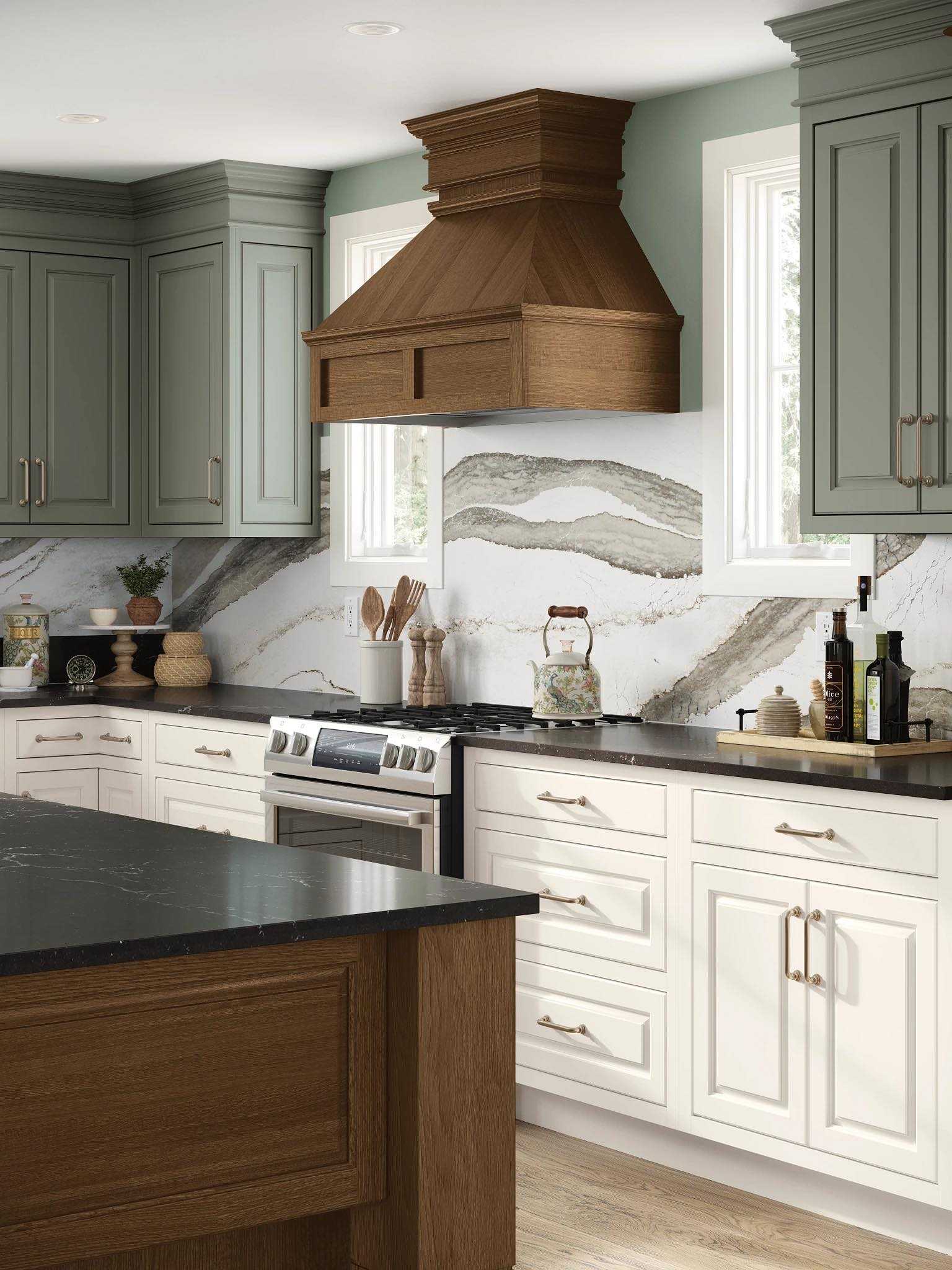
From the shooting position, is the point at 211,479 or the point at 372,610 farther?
the point at 211,479

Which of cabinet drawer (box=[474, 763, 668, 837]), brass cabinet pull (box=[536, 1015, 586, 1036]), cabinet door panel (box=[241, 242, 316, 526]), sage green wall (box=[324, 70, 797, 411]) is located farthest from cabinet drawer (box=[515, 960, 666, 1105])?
cabinet door panel (box=[241, 242, 316, 526])

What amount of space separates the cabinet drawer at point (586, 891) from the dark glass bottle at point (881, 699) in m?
0.54

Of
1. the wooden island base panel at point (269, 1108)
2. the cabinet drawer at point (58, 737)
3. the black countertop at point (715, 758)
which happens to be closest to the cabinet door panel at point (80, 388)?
the cabinet drawer at point (58, 737)

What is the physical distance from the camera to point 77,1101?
1.87 m

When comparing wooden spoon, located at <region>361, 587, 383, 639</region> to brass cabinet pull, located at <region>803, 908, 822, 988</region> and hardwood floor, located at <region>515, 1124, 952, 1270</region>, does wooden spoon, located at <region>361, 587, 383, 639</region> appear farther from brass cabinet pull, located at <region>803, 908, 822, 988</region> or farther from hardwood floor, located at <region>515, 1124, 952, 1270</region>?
brass cabinet pull, located at <region>803, 908, 822, 988</region>

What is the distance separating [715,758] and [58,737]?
254 cm

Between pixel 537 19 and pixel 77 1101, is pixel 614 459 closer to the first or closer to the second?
pixel 537 19

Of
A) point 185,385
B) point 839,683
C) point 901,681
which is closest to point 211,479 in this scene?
point 185,385

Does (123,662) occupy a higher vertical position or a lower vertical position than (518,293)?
lower

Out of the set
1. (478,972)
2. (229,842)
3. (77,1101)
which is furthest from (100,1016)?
(229,842)

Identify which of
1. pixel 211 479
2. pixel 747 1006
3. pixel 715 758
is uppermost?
pixel 211 479

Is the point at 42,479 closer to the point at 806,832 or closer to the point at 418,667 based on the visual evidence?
the point at 418,667

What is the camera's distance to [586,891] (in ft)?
13.1

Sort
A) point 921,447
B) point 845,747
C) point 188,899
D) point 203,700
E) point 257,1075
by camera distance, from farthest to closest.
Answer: point 203,700 → point 845,747 → point 921,447 → point 188,899 → point 257,1075
